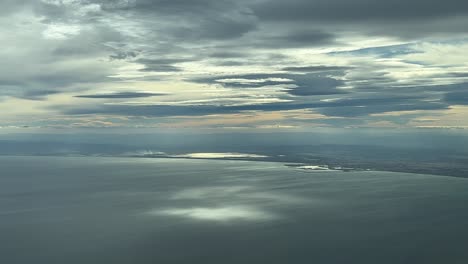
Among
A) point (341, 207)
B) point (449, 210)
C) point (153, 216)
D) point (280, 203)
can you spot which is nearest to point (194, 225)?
point (153, 216)

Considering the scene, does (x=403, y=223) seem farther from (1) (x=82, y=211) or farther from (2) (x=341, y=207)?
(1) (x=82, y=211)

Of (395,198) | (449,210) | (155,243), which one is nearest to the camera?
(155,243)

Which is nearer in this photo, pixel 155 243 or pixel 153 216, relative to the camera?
pixel 155 243

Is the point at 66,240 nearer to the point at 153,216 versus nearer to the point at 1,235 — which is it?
the point at 1,235

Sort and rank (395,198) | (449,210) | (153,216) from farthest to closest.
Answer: (395,198) < (449,210) < (153,216)

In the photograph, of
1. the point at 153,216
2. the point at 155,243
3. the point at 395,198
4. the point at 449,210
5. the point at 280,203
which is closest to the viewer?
the point at 155,243

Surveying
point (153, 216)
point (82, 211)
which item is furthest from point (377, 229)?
point (82, 211)
